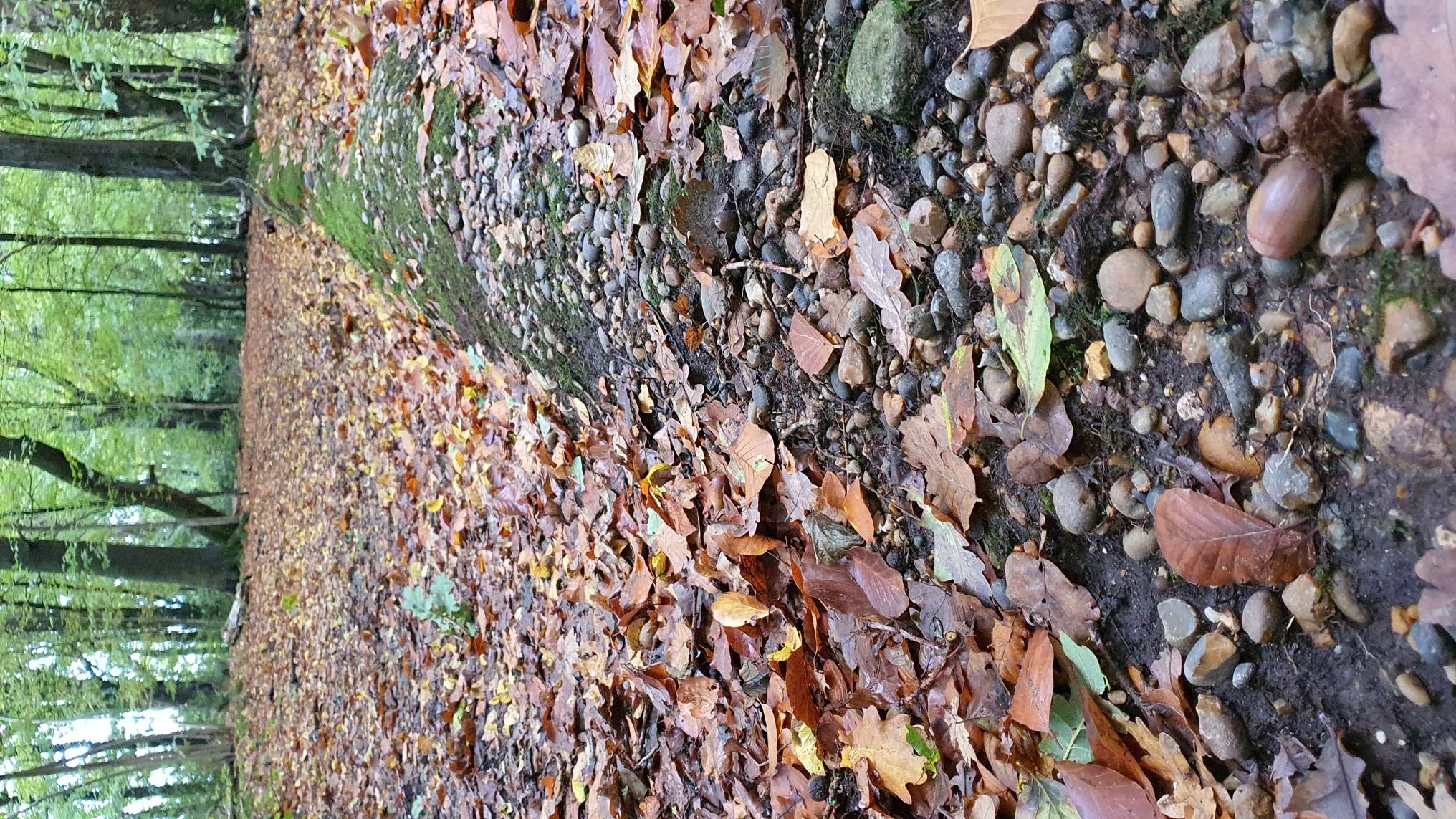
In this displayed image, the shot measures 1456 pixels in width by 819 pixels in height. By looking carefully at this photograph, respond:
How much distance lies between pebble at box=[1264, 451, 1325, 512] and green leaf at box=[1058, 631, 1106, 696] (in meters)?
0.37

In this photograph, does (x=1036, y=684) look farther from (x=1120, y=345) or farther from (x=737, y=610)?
(x=737, y=610)

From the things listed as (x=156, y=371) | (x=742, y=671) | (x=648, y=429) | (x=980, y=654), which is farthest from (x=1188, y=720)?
(x=156, y=371)

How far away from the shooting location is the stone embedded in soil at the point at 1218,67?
815 millimetres

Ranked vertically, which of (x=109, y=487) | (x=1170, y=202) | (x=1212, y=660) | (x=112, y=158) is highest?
(x=1170, y=202)

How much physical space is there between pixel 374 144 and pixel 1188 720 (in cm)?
314

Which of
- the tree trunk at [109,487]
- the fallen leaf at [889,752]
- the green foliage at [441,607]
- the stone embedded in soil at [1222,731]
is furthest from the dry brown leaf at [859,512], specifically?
the tree trunk at [109,487]

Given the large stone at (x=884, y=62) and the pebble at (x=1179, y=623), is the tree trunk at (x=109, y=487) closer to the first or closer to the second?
the large stone at (x=884, y=62)

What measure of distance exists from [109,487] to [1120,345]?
26.5 feet

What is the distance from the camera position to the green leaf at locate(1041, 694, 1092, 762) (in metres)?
1.18

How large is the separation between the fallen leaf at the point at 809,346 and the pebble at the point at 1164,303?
54cm

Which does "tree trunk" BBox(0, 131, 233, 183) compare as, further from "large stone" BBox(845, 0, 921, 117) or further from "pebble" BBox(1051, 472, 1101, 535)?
"pebble" BBox(1051, 472, 1101, 535)

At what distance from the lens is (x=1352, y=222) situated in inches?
29.5

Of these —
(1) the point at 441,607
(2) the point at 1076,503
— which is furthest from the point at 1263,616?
(1) the point at 441,607

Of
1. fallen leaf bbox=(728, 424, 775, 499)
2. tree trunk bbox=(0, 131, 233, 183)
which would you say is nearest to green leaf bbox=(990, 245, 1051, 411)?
fallen leaf bbox=(728, 424, 775, 499)
